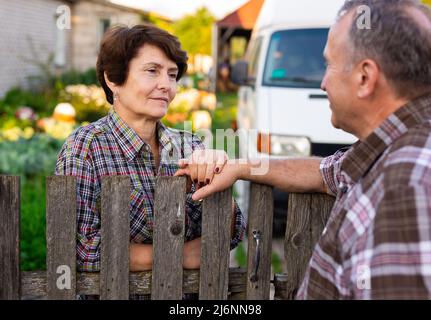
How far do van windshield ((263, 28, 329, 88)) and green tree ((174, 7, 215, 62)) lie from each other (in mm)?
22778

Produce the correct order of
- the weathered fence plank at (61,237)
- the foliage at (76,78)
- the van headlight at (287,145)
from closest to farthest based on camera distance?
the weathered fence plank at (61,237), the van headlight at (287,145), the foliage at (76,78)

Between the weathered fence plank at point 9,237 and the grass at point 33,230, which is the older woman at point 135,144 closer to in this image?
the weathered fence plank at point 9,237

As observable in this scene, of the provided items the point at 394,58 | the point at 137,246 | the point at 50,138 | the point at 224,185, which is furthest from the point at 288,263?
the point at 50,138

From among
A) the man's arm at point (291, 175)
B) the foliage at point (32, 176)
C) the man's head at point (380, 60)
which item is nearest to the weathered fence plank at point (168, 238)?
the man's arm at point (291, 175)

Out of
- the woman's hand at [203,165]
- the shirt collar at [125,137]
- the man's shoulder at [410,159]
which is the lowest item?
the man's shoulder at [410,159]

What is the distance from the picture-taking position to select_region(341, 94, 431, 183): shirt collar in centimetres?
152

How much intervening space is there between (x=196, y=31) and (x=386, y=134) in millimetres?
30176

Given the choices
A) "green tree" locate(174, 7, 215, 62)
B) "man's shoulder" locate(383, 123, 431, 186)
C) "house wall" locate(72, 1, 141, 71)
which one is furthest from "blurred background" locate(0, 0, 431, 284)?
"green tree" locate(174, 7, 215, 62)

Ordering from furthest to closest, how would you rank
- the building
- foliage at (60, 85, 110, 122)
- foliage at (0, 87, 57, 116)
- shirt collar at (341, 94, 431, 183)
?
the building → foliage at (0, 87, 57, 116) → foliage at (60, 85, 110, 122) → shirt collar at (341, 94, 431, 183)

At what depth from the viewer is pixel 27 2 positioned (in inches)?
553

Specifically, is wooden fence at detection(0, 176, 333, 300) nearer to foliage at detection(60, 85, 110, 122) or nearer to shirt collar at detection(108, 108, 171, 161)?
shirt collar at detection(108, 108, 171, 161)

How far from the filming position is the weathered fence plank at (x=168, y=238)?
6.88 feet

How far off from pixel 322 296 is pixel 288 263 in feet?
2.26

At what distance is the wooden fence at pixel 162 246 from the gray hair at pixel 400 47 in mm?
767
